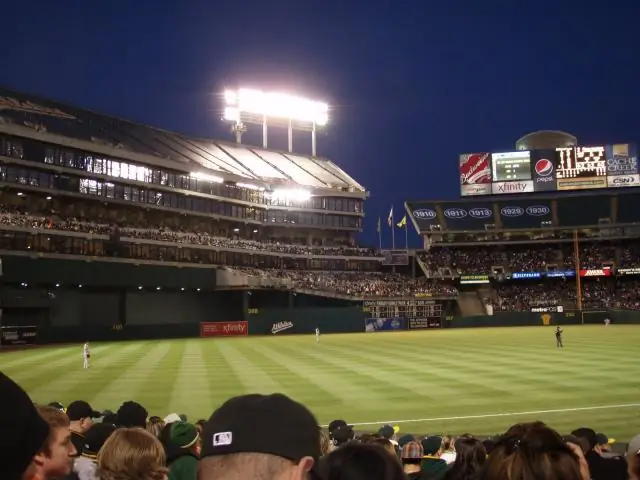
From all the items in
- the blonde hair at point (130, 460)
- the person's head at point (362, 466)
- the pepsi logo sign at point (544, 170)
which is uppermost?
the pepsi logo sign at point (544, 170)

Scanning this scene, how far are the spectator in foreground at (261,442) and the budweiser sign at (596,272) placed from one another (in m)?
92.6

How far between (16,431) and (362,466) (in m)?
1.56

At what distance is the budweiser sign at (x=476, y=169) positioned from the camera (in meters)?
90.9

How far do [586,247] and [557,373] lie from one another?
73.8m

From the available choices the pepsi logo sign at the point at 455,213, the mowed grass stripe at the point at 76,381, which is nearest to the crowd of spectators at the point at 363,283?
the pepsi logo sign at the point at 455,213

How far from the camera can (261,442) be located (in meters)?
2.37

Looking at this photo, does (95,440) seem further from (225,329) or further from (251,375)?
(225,329)

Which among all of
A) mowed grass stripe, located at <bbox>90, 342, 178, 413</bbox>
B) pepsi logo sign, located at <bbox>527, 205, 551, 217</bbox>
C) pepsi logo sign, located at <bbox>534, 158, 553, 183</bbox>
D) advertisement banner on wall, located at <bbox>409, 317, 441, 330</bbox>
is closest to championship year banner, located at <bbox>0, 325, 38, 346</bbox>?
mowed grass stripe, located at <bbox>90, 342, 178, 413</bbox>

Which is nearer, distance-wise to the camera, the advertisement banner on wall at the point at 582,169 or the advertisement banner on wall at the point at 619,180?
the advertisement banner on wall at the point at 619,180

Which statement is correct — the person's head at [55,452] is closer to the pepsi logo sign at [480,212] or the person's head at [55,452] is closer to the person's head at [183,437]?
the person's head at [183,437]

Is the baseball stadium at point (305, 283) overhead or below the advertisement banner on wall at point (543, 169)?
below

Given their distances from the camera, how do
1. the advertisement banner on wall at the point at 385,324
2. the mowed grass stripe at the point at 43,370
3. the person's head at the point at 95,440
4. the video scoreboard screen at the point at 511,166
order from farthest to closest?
1. the video scoreboard screen at the point at 511,166
2. the advertisement banner on wall at the point at 385,324
3. the mowed grass stripe at the point at 43,370
4. the person's head at the point at 95,440

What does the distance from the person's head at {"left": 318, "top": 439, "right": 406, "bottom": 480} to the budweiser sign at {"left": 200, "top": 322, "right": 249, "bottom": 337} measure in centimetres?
6459

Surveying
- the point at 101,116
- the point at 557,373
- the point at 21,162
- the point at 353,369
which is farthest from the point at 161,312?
the point at 557,373
